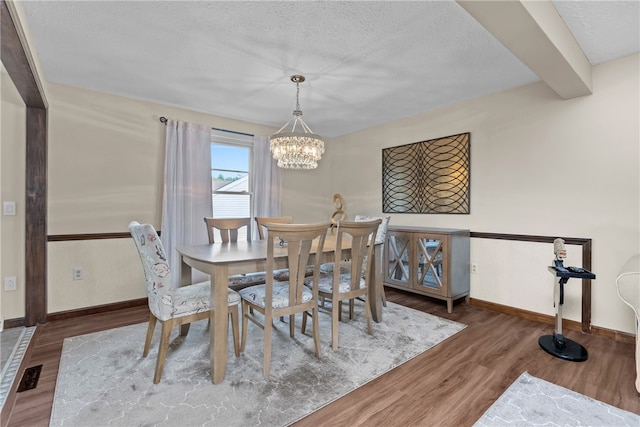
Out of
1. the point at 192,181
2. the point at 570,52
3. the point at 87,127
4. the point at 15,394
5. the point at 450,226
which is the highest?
the point at 570,52

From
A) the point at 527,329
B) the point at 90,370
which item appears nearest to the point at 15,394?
the point at 90,370

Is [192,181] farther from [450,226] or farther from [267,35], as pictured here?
[450,226]

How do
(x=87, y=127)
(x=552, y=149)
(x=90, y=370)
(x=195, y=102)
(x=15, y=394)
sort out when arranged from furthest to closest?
(x=195, y=102) → (x=87, y=127) → (x=552, y=149) → (x=90, y=370) → (x=15, y=394)

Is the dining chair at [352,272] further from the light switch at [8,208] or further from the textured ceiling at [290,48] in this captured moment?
the light switch at [8,208]

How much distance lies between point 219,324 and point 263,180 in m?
2.56

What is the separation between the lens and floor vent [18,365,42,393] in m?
1.78

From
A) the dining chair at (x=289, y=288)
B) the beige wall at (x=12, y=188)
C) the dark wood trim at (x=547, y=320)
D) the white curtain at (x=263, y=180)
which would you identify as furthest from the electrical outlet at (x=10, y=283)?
the dark wood trim at (x=547, y=320)

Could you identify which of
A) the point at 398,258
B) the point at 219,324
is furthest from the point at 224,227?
the point at 398,258

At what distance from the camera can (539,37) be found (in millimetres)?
1654

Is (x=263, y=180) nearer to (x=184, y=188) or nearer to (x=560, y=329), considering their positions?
(x=184, y=188)

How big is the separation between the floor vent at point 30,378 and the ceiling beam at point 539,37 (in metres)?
3.14

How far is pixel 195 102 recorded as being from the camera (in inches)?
134

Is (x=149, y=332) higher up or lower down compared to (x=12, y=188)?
lower down

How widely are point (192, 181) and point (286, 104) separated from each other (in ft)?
4.68
